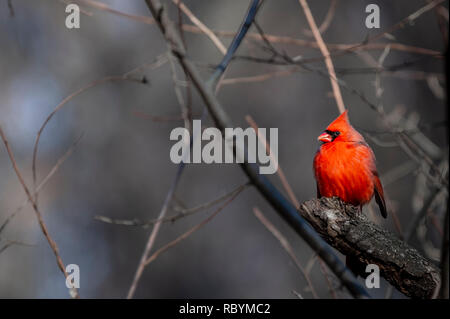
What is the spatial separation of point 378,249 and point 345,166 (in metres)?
0.92

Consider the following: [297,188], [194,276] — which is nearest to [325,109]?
[297,188]

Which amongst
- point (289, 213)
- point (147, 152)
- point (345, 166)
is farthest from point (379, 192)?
point (147, 152)

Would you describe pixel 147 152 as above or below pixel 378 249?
above

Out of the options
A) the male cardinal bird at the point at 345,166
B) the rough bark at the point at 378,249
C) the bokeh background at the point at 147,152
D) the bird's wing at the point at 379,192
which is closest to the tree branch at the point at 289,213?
the rough bark at the point at 378,249

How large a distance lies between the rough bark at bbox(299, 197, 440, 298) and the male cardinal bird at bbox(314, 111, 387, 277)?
0.69 meters

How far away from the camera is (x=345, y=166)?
3270 millimetres

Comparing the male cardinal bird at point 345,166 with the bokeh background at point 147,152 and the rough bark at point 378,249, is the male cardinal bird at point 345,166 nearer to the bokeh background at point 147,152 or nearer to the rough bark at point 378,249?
the rough bark at point 378,249

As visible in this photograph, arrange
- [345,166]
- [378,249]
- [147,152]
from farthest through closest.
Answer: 1. [147,152]
2. [345,166]
3. [378,249]

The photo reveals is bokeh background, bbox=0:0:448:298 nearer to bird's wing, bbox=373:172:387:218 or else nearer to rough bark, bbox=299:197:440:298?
bird's wing, bbox=373:172:387:218

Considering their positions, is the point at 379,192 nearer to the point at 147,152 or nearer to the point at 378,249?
the point at 378,249

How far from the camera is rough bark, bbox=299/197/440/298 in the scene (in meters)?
2.40

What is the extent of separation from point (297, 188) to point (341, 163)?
4205 mm

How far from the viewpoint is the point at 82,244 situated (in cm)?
758
